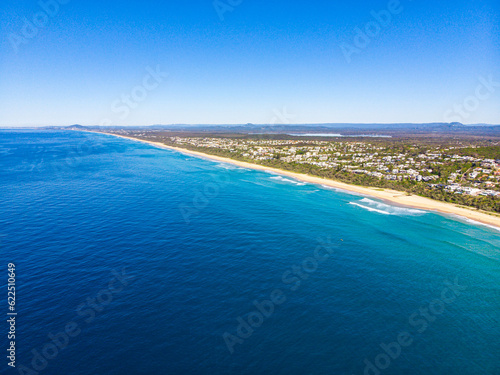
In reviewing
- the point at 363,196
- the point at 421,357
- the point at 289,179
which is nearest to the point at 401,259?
the point at 421,357

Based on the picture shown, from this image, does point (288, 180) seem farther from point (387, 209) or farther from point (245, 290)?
point (245, 290)

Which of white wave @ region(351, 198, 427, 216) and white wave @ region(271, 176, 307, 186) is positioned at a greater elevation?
white wave @ region(351, 198, 427, 216)

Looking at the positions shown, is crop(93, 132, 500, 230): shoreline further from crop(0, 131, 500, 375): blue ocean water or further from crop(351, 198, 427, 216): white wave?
crop(0, 131, 500, 375): blue ocean water

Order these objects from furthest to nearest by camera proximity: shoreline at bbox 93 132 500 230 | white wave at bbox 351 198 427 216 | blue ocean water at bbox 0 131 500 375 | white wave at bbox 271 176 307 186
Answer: white wave at bbox 271 176 307 186, white wave at bbox 351 198 427 216, shoreline at bbox 93 132 500 230, blue ocean water at bbox 0 131 500 375

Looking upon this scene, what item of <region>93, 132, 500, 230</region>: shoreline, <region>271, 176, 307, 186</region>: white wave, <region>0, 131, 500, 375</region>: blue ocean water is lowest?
<region>271, 176, 307, 186</region>: white wave

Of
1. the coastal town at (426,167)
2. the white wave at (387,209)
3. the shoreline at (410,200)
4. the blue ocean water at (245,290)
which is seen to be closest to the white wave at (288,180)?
the shoreline at (410,200)

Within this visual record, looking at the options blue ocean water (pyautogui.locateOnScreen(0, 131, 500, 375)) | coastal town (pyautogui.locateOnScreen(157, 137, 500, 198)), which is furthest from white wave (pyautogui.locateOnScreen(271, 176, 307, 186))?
blue ocean water (pyautogui.locateOnScreen(0, 131, 500, 375))

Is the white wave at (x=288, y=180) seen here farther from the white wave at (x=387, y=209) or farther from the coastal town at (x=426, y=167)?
the coastal town at (x=426, y=167)

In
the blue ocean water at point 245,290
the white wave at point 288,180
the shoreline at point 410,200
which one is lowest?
the white wave at point 288,180

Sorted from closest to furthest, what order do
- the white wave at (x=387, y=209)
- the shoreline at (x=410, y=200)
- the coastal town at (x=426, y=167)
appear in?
the shoreline at (x=410, y=200), the white wave at (x=387, y=209), the coastal town at (x=426, y=167)
